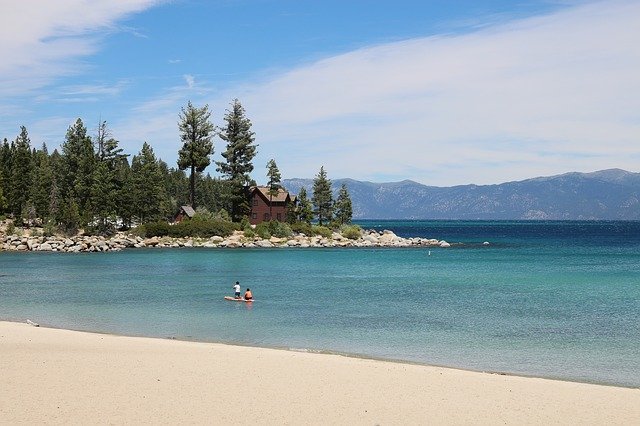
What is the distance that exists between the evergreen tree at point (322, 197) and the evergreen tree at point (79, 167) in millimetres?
37707

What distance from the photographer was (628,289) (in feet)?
134

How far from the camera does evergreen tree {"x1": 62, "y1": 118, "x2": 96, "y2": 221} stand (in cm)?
8656

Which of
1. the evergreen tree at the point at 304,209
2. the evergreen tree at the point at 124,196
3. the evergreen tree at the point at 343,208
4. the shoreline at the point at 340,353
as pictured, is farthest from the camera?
the evergreen tree at the point at 343,208

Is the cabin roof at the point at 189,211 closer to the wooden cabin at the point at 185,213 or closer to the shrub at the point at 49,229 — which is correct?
the wooden cabin at the point at 185,213

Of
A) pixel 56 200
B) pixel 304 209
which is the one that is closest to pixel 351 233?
pixel 304 209

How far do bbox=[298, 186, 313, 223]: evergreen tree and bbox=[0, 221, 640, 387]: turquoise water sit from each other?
3947 cm

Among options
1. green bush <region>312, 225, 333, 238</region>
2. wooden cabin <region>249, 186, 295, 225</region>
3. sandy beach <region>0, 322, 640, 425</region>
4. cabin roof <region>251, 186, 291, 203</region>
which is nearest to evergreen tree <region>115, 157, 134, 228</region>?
wooden cabin <region>249, 186, 295, 225</region>

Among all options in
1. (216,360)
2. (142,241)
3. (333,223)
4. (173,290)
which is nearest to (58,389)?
(216,360)

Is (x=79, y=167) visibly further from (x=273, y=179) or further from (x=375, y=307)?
(x=375, y=307)

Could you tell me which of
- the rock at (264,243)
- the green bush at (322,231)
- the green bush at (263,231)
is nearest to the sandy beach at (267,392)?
the rock at (264,243)

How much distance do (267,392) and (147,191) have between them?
80.7 meters

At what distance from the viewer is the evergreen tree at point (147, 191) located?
91.0 m

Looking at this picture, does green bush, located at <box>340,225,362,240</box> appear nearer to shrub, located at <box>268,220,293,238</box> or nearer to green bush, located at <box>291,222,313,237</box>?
green bush, located at <box>291,222,313,237</box>

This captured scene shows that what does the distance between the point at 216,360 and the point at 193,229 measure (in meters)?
70.3
